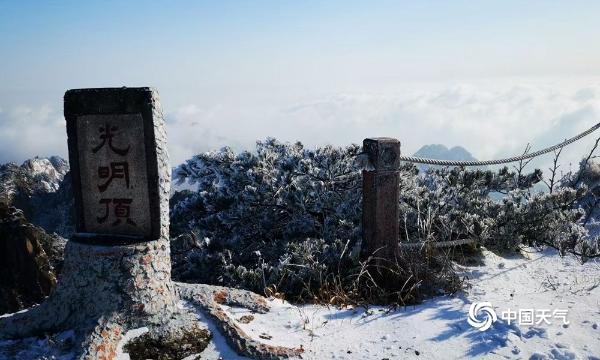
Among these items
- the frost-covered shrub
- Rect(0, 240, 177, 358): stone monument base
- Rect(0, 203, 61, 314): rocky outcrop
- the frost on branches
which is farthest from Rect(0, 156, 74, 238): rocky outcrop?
Rect(0, 240, 177, 358): stone monument base

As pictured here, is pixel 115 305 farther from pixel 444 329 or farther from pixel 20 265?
pixel 20 265

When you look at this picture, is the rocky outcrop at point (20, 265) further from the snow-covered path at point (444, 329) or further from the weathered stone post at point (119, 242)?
the snow-covered path at point (444, 329)

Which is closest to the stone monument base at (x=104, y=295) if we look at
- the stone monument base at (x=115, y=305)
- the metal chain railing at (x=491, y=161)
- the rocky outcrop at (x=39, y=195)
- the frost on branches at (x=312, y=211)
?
the stone monument base at (x=115, y=305)

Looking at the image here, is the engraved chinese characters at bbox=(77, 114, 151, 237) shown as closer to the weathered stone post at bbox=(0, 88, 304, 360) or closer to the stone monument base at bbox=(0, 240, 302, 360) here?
the weathered stone post at bbox=(0, 88, 304, 360)

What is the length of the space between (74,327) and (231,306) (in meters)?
1.04

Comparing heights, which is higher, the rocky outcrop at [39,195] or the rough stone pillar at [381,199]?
the rough stone pillar at [381,199]

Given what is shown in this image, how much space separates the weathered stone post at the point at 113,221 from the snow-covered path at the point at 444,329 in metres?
0.61

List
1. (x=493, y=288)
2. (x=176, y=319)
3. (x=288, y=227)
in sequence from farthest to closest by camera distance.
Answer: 1. (x=288, y=227)
2. (x=493, y=288)
3. (x=176, y=319)

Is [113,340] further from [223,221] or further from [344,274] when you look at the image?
[223,221]

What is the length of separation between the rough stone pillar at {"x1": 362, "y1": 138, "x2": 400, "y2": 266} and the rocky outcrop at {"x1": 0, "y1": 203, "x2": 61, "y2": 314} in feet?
12.3

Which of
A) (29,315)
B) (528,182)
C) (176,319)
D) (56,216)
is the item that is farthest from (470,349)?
(56,216)

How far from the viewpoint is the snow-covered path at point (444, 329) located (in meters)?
2.98

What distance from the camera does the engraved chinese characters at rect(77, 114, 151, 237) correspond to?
3.01 meters

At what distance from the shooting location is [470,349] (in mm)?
3002
